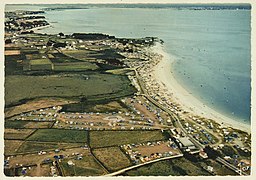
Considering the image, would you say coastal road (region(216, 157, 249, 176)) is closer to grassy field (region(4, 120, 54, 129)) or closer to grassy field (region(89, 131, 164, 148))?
grassy field (region(89, 131, 164, 148))

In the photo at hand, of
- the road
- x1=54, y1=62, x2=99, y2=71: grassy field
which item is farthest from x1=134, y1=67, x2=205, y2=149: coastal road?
x1=54, y1=62, x2=99, y2=71: grassy field

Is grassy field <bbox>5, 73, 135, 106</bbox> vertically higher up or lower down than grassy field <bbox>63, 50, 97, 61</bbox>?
lower down

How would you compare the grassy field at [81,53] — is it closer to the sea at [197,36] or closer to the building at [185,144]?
the sea at [197,36]

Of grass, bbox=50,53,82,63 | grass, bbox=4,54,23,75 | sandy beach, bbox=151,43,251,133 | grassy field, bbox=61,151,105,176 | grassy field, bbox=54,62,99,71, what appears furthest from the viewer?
grass, bbox=50,53,82,63

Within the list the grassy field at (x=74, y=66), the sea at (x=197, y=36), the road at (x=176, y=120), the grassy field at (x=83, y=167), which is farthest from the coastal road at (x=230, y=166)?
the grassy field at (x=74, y=66)

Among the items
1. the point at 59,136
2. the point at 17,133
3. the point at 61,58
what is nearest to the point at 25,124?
the point at 17,133

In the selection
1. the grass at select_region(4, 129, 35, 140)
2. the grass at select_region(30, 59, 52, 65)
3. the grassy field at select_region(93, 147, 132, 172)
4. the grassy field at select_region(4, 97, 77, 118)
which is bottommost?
the grassy field at select_region(93, 147, 132, 172)

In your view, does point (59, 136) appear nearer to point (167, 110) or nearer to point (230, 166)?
point (167, 110)
